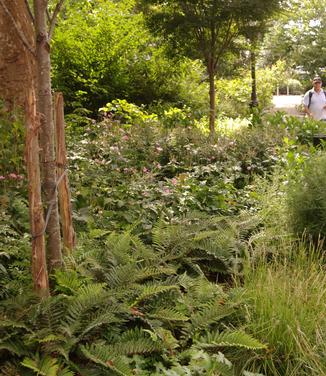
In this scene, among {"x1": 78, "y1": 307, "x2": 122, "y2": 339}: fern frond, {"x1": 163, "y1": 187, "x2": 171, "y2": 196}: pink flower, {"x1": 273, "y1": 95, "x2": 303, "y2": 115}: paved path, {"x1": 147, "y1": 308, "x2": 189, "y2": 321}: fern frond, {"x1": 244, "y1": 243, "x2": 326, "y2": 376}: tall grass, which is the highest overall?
{"x1": 273, "y1": 95, "x2": 303, "y2": 115}: paved path

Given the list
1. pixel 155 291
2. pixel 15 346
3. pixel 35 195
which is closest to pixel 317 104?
pixel 155 291

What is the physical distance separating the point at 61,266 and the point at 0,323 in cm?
64

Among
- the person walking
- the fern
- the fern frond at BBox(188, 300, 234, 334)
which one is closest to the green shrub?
the fern frond at BBox(188, 300, 234, 334)

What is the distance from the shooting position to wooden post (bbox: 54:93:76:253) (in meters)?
3.24

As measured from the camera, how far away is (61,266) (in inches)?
121

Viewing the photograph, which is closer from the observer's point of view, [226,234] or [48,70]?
[48,70]

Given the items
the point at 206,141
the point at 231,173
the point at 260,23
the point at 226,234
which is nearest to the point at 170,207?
the point at 226,234

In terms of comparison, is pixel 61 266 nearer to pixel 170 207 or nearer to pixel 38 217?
pixel 38 217

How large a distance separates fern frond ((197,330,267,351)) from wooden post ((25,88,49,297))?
2.98 feet

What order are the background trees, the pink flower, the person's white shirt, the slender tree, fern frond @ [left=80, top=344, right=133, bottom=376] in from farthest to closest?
the background trees, the person's white shirt, the slender tree, the pink flower, fern frond @ [left=80, top=344, right=133, bottom=376]

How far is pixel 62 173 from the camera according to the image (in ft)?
10.6

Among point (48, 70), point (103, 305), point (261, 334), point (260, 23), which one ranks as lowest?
point (261, 334)

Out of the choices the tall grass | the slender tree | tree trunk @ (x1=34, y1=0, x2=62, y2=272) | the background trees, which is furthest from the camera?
the background trees

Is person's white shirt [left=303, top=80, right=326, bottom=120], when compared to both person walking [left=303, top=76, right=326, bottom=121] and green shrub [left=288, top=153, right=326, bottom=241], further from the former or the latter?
green shrub [left=288, top=153, right=326, bottom=241]
